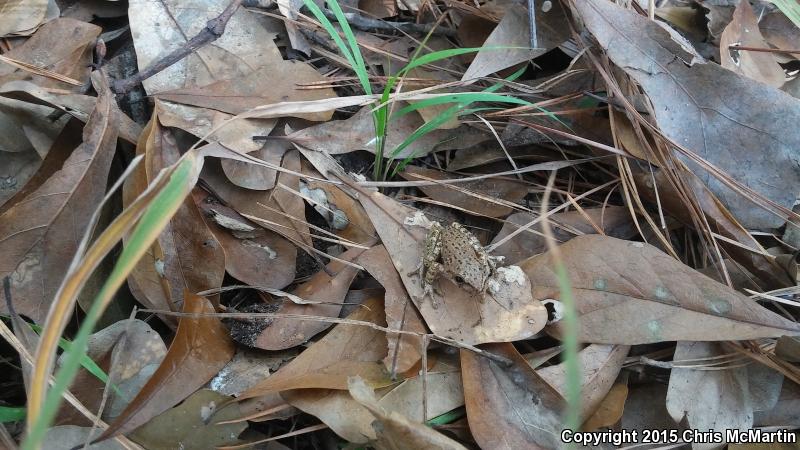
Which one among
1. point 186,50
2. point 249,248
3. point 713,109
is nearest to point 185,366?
point 249,248

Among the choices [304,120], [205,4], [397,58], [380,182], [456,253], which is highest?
[205,4]

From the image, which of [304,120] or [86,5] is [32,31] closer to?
[86,5]

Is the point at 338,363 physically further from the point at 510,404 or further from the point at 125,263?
the point at 125,263

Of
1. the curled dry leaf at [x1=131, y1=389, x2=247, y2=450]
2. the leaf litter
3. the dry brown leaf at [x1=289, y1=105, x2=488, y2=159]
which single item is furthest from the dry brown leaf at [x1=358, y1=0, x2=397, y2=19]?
the curled dry leaf at [x1=131, y1=389, x2=247, y2=450]

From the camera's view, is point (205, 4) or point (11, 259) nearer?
point (11, 259)

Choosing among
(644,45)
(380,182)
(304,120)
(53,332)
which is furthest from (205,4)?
(644,45)

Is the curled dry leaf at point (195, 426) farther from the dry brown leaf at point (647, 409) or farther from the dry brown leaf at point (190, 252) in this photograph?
the dry brown leaf at point (647, 409)

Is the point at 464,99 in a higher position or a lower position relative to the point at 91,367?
higher
